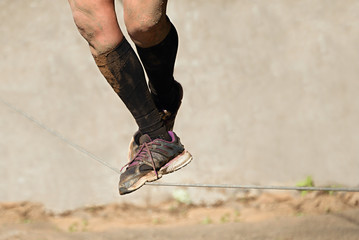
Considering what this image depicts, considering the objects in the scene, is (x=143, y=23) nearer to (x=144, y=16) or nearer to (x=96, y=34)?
(x=144, y=16)

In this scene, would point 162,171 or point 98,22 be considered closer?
point 98,22

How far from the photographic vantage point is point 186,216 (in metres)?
6.32

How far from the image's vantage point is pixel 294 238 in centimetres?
527

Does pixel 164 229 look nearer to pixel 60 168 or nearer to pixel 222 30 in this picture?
pixel 60 168

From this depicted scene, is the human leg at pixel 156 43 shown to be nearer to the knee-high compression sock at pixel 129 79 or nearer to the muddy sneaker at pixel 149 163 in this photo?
the knee-high compression sock at pixel 129 79

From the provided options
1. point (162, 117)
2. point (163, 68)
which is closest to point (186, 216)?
point (162, 117)

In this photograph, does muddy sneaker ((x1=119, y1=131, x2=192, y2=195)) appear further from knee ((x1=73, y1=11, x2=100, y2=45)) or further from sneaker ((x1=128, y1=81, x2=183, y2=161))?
knee ((x1=73, y1=11, x2=100, y2=45))

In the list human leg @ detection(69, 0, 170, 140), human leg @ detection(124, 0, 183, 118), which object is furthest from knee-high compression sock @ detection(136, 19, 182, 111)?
human leg @ detection(69, 0, 170, 140)

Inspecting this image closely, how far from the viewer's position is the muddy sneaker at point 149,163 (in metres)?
2.06

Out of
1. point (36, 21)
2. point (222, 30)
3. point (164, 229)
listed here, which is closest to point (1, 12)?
point (36, 21)

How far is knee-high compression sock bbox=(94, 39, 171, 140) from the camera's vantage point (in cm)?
192

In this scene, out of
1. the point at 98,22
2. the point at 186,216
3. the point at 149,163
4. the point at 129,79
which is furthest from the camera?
the point at 186,216

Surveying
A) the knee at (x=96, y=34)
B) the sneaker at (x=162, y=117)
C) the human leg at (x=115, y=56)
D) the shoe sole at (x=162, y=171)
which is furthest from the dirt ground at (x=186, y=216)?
the knee at (x=96, y=34)

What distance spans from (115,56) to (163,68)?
0.94 ft
